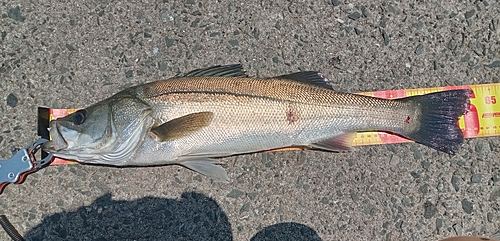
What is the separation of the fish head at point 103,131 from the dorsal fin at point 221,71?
389mm

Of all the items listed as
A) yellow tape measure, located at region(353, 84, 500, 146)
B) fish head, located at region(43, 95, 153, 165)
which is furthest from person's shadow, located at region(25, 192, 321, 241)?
yellow tape measure, located at region(353, 84, 500, 146)

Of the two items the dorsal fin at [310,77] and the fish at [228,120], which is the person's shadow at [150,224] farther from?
the dorsal fin at [310,77]

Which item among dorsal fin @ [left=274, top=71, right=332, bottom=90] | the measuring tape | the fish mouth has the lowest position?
the fish mouth

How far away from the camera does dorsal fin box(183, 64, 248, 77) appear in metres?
2.69

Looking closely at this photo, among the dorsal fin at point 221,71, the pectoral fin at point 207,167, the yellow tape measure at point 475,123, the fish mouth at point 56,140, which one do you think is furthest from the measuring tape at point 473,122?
the dorsal fin at point 221,71

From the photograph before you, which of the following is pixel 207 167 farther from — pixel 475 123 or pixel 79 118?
pixel 475 123

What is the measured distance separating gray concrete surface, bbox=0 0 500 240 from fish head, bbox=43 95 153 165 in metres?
0.39

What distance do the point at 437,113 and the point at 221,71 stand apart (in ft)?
4.35

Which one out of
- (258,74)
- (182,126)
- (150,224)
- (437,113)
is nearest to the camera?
(182,126)

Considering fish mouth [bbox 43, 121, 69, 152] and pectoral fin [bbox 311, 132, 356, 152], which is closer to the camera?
fish mouth [bbox 43, 121, 69, 152]

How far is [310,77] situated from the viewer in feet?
8.83

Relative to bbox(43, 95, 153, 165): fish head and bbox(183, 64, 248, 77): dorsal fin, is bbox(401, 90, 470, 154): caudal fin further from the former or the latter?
bbox(43, 95, 153, 165): fish head

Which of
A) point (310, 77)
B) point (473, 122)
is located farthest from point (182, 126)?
point (473, 122)

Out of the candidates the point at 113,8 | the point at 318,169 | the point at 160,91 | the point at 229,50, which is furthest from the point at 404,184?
the point at 113,8
